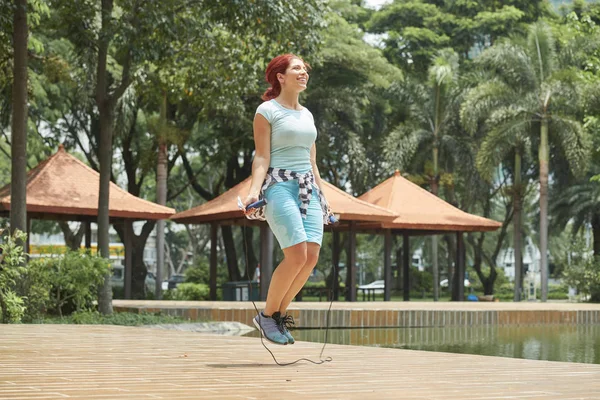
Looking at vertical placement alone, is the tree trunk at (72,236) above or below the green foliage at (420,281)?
above

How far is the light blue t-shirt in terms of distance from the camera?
210 inches

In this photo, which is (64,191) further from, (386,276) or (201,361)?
(201,361)

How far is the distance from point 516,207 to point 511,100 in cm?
495

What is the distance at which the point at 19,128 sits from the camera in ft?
40.7

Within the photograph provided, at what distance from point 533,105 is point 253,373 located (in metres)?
26.7

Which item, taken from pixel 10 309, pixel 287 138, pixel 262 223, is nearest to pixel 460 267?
pixel 262 223

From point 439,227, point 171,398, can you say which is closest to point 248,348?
point 171,398

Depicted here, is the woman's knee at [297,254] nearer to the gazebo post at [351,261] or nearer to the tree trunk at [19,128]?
the tree trunk at [19,128]

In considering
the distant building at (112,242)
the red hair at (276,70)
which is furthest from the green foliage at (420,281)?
the red hair at (276,70)

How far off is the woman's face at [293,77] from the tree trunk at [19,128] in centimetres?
760

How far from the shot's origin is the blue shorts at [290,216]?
5.17 metres

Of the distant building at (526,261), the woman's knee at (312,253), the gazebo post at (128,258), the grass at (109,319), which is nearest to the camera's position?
the woman's knee at (312,253)

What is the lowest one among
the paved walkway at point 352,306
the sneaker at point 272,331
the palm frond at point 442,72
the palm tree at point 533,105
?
the paved walkway at point 352,306

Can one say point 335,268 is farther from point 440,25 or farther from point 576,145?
point 440,25
